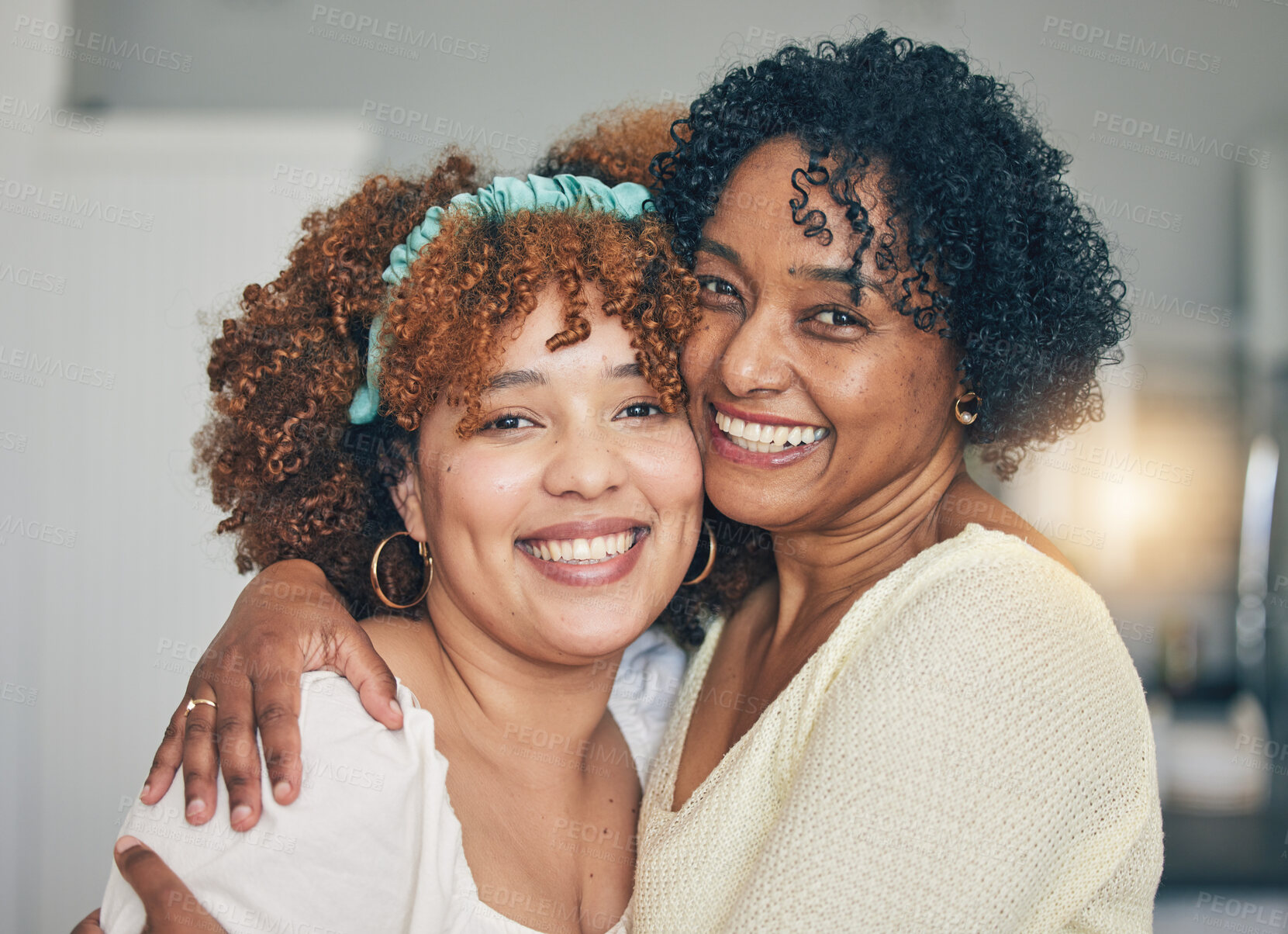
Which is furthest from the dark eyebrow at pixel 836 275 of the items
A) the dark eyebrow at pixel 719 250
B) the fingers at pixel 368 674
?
the fingers at pixel 368 674

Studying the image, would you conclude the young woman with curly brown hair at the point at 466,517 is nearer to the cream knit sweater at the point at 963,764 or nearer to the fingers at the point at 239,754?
the fingers at the point at 239,754

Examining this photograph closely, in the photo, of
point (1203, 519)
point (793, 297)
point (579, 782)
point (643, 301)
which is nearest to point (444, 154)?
point (643, 301)

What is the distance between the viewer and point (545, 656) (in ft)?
6.06

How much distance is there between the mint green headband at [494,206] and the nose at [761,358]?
0.39 meters

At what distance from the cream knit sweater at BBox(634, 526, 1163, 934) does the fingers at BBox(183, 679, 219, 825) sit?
747 millimetres

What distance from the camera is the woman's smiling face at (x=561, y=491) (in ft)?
5.68

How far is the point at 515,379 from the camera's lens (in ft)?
5.66

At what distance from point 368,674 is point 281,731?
0.17 meters

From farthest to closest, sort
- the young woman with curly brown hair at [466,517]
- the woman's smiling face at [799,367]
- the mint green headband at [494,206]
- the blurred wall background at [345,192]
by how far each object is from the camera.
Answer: the blurred wall background at [345,192] → the mint green headband at [494,206] → the woman's smiling face at [799,367] → the young woman with curly brown hair at [466,517]

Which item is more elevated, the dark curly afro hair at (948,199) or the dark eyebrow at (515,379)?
the dark curly afro hair at (948,199)

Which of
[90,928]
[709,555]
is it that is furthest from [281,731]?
[709,555]

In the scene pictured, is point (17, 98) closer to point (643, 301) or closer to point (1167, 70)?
point (643, 301)

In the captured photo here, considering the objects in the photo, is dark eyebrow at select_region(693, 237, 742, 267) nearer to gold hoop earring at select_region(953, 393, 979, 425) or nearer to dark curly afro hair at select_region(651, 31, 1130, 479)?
dark curly afro hair at select_region(651, 31, 1130, 479)

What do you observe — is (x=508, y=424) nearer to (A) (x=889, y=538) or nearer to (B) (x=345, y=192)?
(A) (x=889, y=538)
